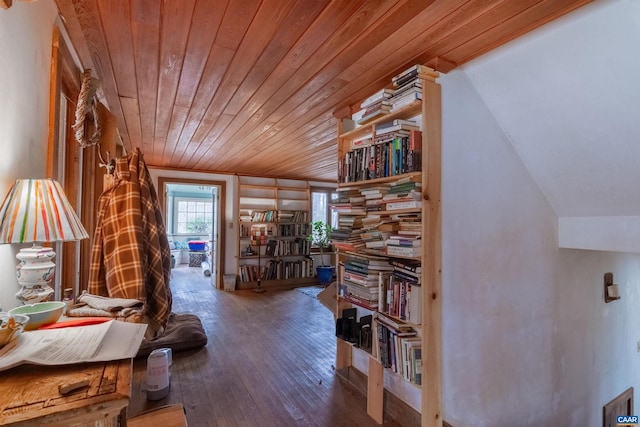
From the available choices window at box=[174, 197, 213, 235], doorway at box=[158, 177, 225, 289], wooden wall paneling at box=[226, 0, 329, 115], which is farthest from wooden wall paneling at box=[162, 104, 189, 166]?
window at box=[174, 197, 213, 235]

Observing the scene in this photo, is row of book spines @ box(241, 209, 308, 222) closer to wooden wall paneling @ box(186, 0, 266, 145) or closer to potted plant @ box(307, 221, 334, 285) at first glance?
potted plant @ box(307, 221, 334, 285)

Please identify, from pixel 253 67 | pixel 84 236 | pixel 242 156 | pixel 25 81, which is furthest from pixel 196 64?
pixel 242 156

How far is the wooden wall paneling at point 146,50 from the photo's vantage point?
53.2 inches

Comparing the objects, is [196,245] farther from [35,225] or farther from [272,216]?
[35,225]

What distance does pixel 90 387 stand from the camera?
594mm

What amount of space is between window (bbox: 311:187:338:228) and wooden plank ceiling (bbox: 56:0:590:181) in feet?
12.4

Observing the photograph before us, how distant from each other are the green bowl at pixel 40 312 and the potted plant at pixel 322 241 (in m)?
5.10

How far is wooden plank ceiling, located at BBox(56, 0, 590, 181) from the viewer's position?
132cm

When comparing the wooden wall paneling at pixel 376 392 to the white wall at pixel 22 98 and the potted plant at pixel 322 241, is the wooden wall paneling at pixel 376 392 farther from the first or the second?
the potted plant at pixel 322 241

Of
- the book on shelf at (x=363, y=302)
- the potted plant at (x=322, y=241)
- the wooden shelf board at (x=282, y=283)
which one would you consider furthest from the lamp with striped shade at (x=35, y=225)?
the potted plant at (x=322, y=241)

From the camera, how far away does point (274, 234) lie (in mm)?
5863

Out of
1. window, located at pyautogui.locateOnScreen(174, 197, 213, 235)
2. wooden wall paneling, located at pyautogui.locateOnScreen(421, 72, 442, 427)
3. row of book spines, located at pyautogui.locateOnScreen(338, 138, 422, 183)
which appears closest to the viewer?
wooden wall paneling, located at pyautogui.locateOnScreen(421, 72, 442, 427)

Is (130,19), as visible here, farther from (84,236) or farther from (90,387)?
(90,387)

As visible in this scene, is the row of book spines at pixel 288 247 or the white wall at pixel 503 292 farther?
the row of book spines at pixel 288 247
